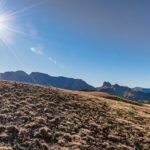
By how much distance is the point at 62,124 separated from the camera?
94.6ft

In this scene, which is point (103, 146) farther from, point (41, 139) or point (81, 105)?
point (81, 105)

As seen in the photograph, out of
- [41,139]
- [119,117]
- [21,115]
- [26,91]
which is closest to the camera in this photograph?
[41,139]

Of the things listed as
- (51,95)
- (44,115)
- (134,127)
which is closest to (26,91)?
(51,95)

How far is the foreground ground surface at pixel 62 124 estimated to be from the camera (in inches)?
947

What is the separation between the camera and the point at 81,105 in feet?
127

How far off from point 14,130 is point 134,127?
14170 mm

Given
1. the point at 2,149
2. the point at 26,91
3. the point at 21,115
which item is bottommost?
the point at 2,149

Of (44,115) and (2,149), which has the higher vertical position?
(44,115)

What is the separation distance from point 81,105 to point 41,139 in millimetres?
14913

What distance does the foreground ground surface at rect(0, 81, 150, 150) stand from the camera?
2406 centimetres

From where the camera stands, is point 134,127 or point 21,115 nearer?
point 21,115

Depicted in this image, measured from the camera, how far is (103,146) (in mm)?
25094

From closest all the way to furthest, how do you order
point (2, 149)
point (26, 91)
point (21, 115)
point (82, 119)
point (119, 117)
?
point (2, 149) < point (21, 115) < point (82, 119) < point (119, 117) < point (26, 91)

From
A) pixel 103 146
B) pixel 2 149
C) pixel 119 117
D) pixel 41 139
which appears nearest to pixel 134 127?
pixel 119 117
